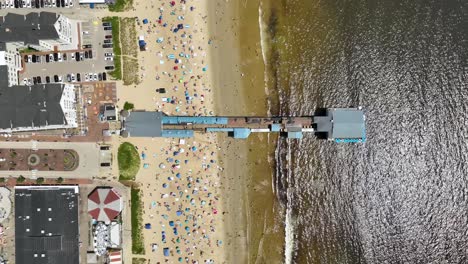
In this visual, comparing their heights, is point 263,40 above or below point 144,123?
above

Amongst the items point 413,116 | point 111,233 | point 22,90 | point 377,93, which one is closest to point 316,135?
point 377,93

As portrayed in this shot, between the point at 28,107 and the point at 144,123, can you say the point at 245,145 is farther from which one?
the point at 28,107

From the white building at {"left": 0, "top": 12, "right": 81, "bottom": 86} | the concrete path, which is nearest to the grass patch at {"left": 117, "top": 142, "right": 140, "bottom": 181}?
the concrete path

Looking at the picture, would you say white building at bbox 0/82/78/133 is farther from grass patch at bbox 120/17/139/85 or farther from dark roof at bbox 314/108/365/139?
dark roof at bbox 314/108/365/139

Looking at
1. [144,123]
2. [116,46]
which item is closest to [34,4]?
[116,46]

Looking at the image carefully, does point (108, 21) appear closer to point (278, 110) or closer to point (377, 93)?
point (278, 110)
